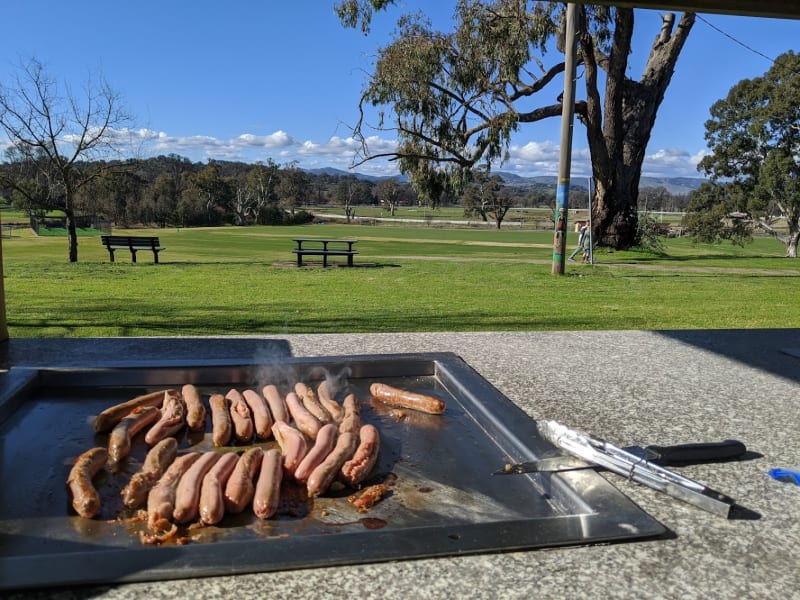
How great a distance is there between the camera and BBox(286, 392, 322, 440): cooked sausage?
8.64ft

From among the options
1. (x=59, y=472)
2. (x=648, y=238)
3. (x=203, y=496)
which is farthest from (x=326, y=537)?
(x=648, y=238)

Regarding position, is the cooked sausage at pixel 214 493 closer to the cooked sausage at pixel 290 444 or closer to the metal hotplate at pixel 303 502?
the metal hotplate at pixel 303 502

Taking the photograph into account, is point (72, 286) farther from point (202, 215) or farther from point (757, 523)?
point (202, 215)

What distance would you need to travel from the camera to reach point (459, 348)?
4.41 m

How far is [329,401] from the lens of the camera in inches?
117

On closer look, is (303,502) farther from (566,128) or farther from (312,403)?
(566,128)

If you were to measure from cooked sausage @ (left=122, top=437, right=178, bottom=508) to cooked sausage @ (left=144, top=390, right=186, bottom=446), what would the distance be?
3.8 inches

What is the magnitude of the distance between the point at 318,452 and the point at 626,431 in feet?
4.69

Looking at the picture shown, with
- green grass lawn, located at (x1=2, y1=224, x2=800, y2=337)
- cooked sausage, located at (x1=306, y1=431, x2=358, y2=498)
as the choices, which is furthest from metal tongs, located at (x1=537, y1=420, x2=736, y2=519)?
green grass lawn, located at (x1=2, y1=224, x2=800, y2=337)

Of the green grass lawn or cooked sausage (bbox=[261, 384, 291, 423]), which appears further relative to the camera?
the green grass lawn

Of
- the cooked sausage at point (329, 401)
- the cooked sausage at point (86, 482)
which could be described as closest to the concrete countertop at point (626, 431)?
the cooked sausage at point (86, 482)

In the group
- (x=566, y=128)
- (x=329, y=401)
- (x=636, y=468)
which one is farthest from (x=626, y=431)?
(x=566, y=128)

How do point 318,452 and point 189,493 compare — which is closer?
point 189,493

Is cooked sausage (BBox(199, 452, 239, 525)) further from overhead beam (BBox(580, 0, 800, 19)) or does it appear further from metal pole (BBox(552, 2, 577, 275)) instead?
metal pole (BBox(552, 2, 577, 275))
